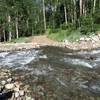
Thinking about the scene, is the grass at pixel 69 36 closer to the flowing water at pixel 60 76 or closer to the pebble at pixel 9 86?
the flowing water at pixel 60 76

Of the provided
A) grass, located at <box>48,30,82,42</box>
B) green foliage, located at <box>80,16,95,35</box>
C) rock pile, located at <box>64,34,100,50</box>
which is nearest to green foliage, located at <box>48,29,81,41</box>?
grass, located at <box>48,30,82,42</box>

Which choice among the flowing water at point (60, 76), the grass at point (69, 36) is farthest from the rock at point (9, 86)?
the grass at point (69, 36)

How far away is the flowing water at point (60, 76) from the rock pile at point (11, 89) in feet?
1.62

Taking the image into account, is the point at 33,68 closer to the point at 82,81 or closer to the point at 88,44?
the point at 82,81

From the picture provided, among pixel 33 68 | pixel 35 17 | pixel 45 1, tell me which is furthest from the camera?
pixel 35 17

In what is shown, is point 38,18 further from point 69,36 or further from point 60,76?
point 60,76

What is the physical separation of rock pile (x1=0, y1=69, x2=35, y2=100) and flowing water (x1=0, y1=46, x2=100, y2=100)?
49 cm

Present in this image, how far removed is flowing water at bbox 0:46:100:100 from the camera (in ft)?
45.3

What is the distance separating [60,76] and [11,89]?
3.53 meters

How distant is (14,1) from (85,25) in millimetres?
27087

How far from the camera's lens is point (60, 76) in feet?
54.4

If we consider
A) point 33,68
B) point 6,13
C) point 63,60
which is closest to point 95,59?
point 63,60

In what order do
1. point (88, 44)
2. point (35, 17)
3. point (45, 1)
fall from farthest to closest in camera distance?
1. point (35, 17)
2. point (45, 1)
3. point (88, 44)

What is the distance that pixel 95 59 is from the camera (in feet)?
75.1
